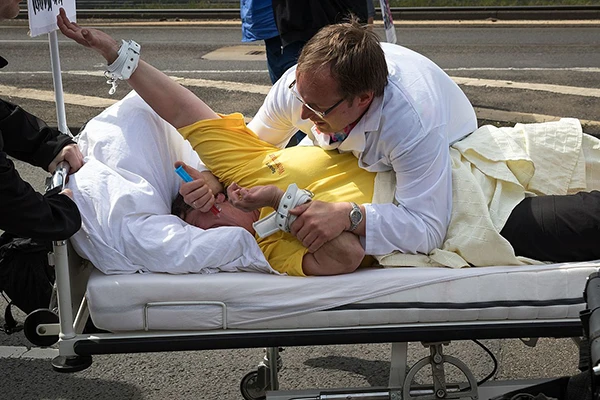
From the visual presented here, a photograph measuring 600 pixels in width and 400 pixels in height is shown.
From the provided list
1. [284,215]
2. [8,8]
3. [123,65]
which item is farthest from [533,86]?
[8,8]

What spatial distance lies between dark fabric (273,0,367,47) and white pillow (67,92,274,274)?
192 centimetres

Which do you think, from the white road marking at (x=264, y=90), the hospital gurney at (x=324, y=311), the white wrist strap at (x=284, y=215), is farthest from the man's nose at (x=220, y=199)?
the white road marking at (x=264, y=90)

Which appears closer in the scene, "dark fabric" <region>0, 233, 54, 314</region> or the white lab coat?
the white lab coat

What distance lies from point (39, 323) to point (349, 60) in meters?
1.27

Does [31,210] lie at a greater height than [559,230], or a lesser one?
greater

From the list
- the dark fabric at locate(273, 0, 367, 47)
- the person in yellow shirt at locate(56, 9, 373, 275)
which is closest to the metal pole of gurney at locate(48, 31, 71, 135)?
the person in yellow shirt at locate(56, 9, 373, 275)

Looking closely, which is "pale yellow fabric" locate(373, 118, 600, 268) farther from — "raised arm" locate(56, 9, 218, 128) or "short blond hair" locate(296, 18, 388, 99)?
"raised arm" locate(56, 9, 218, 128)

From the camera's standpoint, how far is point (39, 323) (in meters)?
2.65

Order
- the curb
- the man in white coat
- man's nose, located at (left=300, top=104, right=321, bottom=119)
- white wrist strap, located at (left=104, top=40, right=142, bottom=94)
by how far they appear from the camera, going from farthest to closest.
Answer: the curb, white wrist strap, located at (left=104, top=40, right=142, bottom=94), man's nose, located at (left=300, top=104, right=321, bottom=119), the man in white coat

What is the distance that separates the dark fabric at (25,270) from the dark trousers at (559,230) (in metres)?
1.55

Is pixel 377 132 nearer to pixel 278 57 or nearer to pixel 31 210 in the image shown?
pixel 31 210

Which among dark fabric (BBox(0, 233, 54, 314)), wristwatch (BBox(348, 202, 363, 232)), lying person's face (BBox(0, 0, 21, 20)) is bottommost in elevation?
dark fabric (BBox(0, 233, 54, 314))

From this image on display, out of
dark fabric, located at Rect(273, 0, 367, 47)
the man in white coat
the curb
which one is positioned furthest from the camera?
the curb

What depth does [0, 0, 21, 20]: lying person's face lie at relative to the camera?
8.55ft
